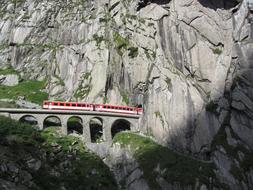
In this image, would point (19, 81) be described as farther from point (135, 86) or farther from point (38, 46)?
point (135, 86)

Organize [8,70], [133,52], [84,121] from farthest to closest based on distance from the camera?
[8,70]
[133,52]
[84,121]

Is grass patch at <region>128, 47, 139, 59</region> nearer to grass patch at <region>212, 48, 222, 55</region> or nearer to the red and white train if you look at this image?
the red and white train

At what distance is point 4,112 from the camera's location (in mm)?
71500

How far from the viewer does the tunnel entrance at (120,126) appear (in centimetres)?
7918

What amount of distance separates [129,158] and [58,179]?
14196mm

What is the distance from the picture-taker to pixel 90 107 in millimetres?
77312

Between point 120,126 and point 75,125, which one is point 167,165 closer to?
point 120,126

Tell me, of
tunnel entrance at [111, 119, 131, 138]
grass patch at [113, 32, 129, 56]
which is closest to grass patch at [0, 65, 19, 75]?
grass patch at [113, 32, 129, 56]

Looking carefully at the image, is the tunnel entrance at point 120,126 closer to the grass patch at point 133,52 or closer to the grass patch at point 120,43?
the grass patch at point 133,52

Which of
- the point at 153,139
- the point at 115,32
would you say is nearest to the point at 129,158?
the point at 153,139

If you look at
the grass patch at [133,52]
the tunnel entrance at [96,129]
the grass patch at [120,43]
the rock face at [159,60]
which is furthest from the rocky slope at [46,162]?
the grass patch at [120,43]

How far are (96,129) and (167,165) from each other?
63.5ft

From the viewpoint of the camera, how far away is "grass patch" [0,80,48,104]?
90.1 metres

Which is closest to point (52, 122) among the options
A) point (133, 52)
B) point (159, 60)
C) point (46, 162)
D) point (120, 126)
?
point (120, 126)
